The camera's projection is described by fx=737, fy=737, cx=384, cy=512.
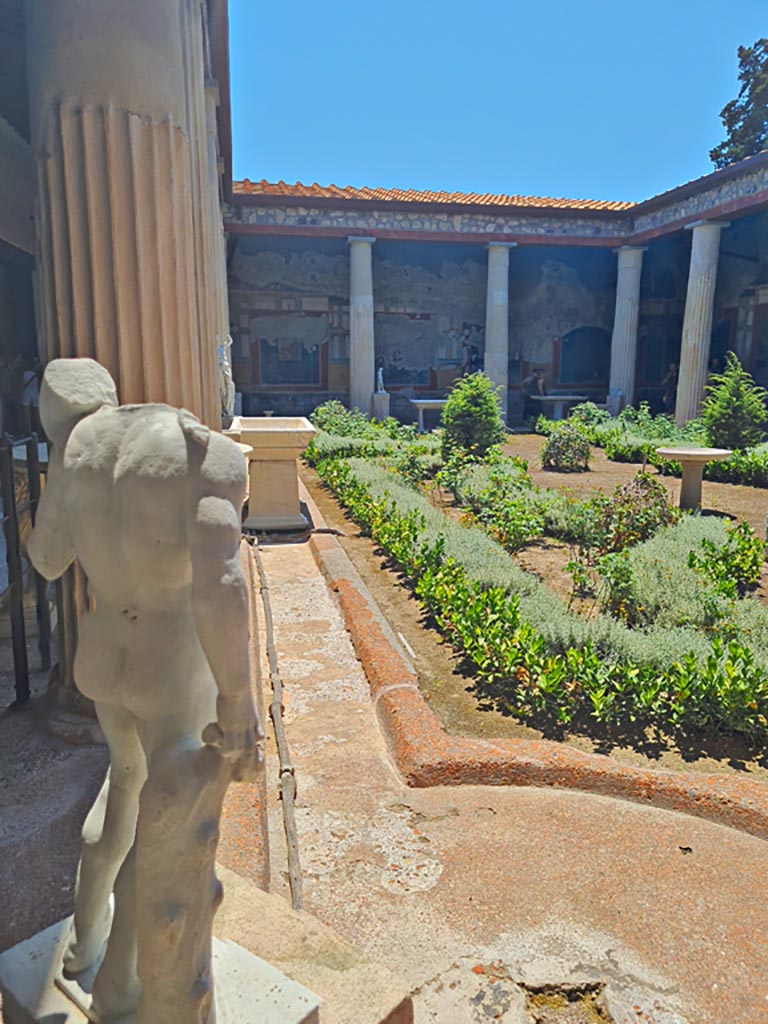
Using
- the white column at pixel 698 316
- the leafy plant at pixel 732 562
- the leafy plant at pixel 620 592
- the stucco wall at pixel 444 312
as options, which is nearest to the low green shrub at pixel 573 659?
the leafy plant at pixel 620 592

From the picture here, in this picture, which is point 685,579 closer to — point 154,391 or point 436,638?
point 436,638

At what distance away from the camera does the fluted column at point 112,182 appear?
8.63ft

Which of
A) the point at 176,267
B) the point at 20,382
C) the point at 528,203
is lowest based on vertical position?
the point at 20,382

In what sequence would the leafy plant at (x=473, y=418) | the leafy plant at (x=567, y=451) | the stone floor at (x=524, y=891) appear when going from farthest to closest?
the leafy plant at (x=473, y=418)
the leafy plant at (x=567, y=451)
the stone floor at (x=524, y=891)

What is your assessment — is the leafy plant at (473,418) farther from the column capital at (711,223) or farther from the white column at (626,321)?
the white column at (626,321)

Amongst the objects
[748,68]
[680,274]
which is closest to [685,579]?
[680,274]

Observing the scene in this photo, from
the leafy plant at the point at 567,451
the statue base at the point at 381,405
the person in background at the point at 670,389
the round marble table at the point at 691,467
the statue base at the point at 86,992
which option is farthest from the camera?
the person in background at the point at 670,389

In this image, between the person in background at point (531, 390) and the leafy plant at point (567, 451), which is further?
the person in background at point (531, 390)

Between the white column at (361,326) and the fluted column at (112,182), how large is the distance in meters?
14.6

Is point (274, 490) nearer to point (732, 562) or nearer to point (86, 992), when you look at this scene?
point (732, 562)

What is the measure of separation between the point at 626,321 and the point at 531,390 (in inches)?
115

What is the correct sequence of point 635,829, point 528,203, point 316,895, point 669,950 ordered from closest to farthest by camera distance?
point 669,950 → point 316,895 → point 635,829 → point 528,203

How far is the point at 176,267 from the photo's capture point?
9.55ft

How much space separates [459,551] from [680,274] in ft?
56.9
